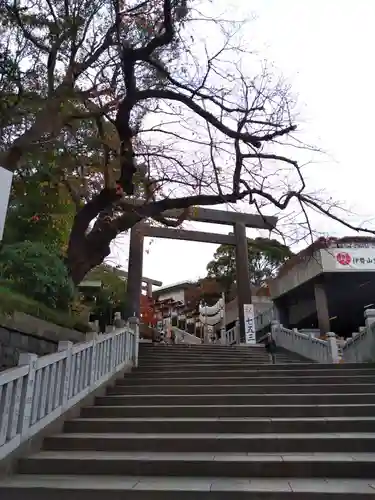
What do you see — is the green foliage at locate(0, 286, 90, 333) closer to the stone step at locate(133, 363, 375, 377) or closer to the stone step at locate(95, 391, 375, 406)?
the stone step at locate(95, 391, 375, 406)

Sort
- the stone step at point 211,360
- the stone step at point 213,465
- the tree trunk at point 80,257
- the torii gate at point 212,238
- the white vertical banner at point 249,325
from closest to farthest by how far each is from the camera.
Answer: the stone step at point 213,465 < the tree trunk at point 80,257 < the stone step at point 211,360 < the white vertical banner at point 249,325 < the torii gate at point 212,238

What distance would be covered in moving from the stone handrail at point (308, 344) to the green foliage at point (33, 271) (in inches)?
251

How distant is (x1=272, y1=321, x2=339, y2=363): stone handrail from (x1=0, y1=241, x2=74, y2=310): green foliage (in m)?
6.36

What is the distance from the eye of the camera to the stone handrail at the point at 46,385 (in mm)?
3457

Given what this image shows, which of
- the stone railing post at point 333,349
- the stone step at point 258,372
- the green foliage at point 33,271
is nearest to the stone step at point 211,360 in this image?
the stone step at point 258,372

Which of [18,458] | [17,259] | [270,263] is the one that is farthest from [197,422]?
[270,263]

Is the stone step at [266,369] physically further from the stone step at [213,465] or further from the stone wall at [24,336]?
the stone step at [213,465]

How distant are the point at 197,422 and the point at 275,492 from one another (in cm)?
166

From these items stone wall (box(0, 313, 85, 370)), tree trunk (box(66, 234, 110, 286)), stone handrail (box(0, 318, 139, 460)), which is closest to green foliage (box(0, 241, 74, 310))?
stone wall (box(0, 313, 85, 370))

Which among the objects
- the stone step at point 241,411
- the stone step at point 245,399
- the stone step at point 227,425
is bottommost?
the stone step at point 227,425

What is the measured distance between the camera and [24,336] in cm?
469

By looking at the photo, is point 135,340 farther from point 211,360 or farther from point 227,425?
point 227,425

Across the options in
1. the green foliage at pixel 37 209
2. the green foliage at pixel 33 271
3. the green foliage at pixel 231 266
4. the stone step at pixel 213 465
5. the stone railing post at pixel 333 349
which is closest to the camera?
the stone step at pixel 213 465

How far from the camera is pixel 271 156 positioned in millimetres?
6609
